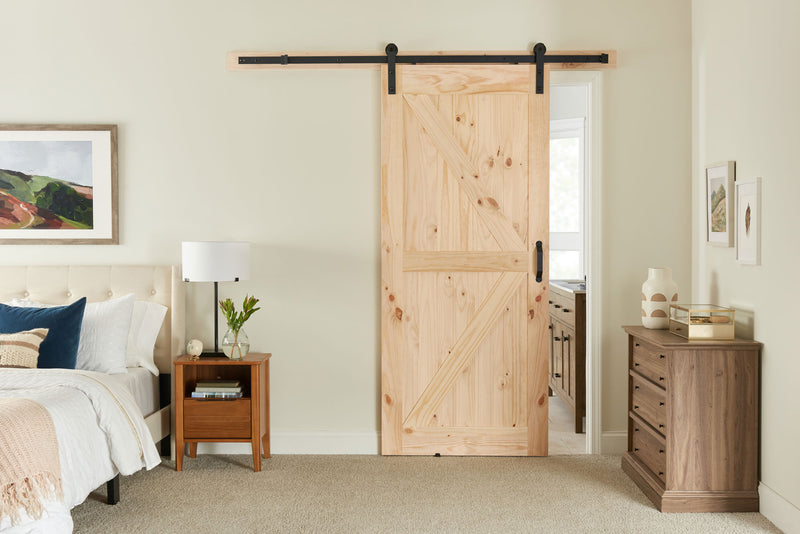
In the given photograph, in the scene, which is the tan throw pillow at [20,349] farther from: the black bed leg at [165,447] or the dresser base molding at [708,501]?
the dresser base molding at [708,501]

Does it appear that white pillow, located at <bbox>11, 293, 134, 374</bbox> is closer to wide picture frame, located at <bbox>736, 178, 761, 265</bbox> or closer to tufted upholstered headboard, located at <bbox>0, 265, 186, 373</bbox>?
tufted upholstered headboard, located at <bbox>0, 265, 186, 373</bbox>

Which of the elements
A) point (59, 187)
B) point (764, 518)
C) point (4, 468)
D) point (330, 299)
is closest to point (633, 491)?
point (764, 518)

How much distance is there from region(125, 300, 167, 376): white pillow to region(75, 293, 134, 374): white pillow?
0.10 m

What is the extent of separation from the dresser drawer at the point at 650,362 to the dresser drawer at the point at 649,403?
4cm

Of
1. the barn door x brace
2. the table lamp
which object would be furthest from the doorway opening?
the table lamp

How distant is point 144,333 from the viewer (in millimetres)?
3877

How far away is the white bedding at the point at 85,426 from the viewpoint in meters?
2.75

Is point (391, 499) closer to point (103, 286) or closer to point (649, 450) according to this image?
point (649, 450)

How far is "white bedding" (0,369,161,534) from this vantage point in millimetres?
2746

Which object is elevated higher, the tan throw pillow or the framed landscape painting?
the framed landscape painting

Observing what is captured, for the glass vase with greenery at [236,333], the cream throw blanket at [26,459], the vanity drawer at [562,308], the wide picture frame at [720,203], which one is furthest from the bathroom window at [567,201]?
the cream throw blanket at [26,459]

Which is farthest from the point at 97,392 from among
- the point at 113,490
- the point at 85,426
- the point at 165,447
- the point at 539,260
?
the point at 539,260

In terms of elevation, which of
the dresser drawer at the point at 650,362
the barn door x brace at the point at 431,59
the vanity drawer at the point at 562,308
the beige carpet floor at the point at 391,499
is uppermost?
the barn door x brace at the point at 431,59

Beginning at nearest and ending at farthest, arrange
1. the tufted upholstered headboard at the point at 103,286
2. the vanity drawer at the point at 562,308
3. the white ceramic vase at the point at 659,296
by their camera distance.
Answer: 1. the white ceramic vase at the point at 659,296
2. the tufted upholstered headboard at the point at 103,286
3. the vanity drawer at the point at 562,308
